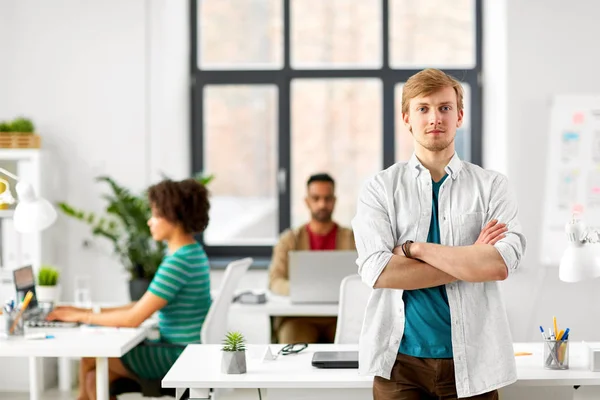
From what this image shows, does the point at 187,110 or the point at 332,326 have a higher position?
the point at 187,110

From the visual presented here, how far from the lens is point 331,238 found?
5113 millimetres

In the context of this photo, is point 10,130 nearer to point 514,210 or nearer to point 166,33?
point 166,33

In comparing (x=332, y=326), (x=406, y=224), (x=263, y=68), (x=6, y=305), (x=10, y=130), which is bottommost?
(x=332, y=326)

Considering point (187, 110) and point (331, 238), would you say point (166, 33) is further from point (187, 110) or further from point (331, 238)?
point (331, 238)

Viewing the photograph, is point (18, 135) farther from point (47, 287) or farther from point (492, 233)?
point (492, 233)

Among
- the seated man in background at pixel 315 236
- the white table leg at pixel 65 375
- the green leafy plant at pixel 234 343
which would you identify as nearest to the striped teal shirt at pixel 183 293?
the green leafy plant at pixel 234 343

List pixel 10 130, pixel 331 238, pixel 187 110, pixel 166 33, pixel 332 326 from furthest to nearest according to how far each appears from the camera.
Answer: pixel 187 110 → pixel 166 33 → pixel 10 130 → pixel 331 238 → pixel 332 326

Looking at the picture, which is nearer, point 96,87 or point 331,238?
point 331,238

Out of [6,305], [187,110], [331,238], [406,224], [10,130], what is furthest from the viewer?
[187,110]

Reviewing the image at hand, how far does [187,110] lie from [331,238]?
2.09 m

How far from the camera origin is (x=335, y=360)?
2990mm

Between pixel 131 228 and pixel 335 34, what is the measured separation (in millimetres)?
2234

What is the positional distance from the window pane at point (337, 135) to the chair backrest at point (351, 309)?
2.97 metres

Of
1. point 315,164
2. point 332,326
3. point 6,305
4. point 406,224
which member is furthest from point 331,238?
point 406,224
